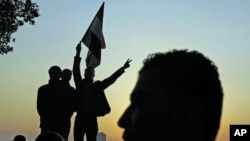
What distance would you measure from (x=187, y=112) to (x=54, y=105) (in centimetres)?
882

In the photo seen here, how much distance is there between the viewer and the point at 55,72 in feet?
34.1

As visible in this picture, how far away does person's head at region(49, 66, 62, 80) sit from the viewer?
406 inches

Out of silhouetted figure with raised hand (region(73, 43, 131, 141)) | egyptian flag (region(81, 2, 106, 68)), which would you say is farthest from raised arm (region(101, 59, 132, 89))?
egyptian flag (region(81, 2, 106, 68))

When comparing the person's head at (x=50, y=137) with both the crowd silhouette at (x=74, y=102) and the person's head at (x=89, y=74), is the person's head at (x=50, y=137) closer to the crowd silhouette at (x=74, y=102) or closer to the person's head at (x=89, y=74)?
the crowd silhouette at (x=74, y=102)

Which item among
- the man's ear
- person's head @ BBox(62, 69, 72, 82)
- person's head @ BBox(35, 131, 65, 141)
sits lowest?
the man's ear

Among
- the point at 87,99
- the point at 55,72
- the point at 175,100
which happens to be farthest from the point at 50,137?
the point at 87,99

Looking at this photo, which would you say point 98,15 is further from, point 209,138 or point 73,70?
point 209,138

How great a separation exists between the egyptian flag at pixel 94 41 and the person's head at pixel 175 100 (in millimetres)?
11282

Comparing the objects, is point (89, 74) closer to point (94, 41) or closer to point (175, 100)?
point (94, 41)

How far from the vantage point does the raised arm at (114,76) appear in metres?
11.1

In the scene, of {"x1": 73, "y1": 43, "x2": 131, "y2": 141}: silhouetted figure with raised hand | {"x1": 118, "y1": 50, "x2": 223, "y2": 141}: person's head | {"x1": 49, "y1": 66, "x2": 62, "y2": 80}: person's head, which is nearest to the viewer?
{"x1": 118, "y1": 50, "x2": 223, "y2": 141}: person's head

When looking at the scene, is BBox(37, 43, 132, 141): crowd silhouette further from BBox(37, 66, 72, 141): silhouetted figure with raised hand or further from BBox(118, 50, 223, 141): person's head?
BBox(118, 50, 223, 141): person's head

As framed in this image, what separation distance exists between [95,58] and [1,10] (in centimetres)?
956

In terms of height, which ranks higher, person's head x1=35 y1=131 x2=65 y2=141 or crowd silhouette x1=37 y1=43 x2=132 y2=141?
crowd silhouette x1=37 y1=43 x2=132 y2=141
